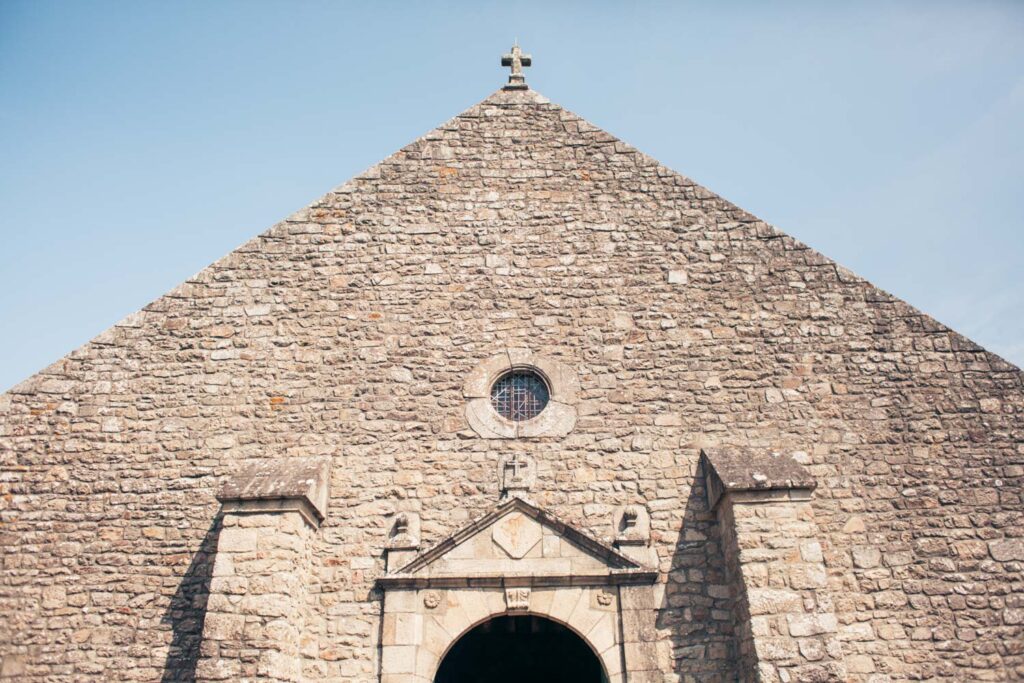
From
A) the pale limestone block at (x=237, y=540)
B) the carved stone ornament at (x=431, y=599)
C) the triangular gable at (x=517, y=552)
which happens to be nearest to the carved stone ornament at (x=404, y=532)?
the triangular gable at (x=517, y=552)

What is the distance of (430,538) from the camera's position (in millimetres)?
7426

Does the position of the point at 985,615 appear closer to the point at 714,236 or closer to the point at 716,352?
the point at 716,352

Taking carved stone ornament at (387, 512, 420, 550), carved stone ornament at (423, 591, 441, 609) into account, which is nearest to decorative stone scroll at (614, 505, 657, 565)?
carved stone ornament at (423, 591, 441, 609)

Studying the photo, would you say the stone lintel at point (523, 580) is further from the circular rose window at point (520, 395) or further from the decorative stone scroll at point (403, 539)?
the circular rose window at point (520, 395)

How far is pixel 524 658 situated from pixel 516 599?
3497 millimetres

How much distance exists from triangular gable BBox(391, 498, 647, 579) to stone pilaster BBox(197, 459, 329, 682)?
0.95 meters

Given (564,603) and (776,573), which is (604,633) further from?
(776,573)

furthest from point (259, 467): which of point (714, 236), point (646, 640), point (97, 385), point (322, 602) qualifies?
point (714, 236)

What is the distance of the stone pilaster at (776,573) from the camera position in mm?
6266

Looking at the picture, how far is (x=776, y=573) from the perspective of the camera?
21.7 ft

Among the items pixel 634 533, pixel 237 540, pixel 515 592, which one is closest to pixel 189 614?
pixel 237 540

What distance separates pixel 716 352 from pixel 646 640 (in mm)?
3004

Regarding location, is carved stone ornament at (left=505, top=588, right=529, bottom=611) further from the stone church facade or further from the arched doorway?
the arched doorway

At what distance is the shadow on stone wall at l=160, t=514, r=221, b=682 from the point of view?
6.89m
